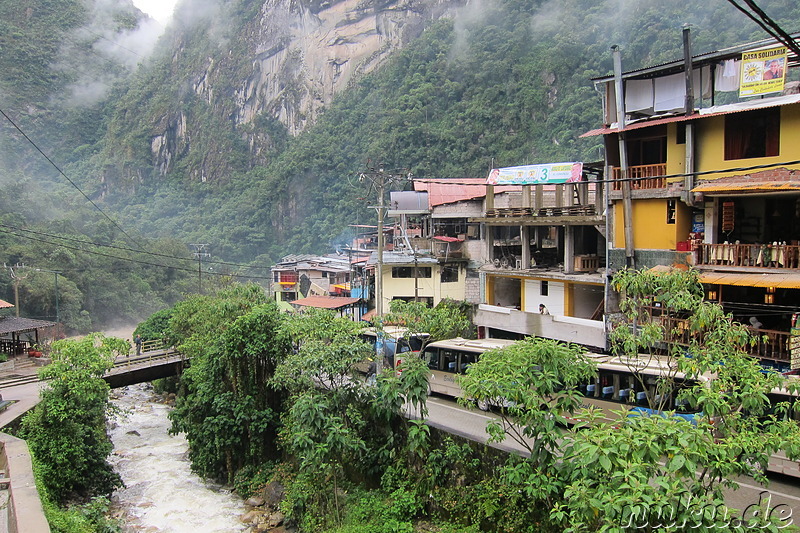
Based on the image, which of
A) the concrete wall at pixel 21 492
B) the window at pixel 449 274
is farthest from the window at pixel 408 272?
the concrete wall at pixel 21 492

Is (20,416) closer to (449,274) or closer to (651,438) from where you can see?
(449,274)

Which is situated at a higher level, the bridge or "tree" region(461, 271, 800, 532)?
"tree" region(461, 271, 800, 532)

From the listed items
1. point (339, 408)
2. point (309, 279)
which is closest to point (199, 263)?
point (309, 279)

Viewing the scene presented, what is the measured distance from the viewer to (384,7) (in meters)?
93.1

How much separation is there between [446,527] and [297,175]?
66.9 m

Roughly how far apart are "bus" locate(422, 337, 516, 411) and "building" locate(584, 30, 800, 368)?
19.4 ft

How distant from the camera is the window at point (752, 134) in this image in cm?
1838

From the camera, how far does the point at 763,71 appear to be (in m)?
18.4

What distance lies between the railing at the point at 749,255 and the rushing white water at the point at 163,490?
16.7 meters

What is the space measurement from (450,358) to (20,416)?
14.9 meters

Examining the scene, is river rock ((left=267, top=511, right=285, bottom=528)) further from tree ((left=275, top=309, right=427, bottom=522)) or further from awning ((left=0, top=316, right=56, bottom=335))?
awning ((left=0, top=316, right=56, bottom=335))

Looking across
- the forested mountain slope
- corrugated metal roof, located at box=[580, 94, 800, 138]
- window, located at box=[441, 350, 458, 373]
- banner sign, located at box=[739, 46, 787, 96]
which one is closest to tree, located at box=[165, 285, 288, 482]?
window, located at box=[441, 350, 458, 373]

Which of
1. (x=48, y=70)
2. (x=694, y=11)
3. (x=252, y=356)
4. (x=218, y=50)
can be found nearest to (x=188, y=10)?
(x=218, y=50)

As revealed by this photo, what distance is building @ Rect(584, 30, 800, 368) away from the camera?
58.6ft
